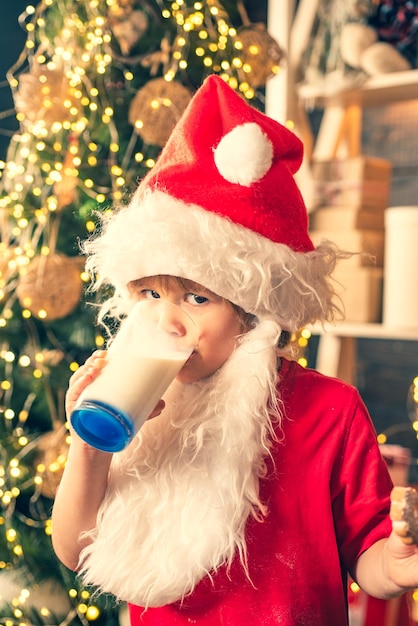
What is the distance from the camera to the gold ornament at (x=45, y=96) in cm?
162

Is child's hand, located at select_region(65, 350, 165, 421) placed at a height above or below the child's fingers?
above

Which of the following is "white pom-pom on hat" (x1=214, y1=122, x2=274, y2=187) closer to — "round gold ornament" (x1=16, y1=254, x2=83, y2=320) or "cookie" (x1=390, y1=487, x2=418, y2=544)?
"cookie" (x1=390, y1=487, x2=418, y2=544)

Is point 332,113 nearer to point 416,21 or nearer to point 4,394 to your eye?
point 416,21

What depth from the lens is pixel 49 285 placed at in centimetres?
163

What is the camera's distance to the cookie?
78 centimetres

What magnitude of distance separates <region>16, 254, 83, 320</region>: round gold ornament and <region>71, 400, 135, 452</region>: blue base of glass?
84cm

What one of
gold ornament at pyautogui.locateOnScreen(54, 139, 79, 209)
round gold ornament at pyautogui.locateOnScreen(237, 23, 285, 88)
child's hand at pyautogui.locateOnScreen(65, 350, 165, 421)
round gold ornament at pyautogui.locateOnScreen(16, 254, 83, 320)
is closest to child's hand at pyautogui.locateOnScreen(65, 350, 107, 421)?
child's hand at pyautogui.locateOnScreen(65, 350, 165, 421)

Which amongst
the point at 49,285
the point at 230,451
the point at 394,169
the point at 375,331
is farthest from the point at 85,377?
the point at 394,169

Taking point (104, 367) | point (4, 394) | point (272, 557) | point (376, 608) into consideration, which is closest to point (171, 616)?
point (272, 557)

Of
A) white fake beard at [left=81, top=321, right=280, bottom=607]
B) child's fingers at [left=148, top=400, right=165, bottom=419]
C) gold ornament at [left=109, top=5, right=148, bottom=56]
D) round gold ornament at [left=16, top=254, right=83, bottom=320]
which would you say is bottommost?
round gold ornament at [left=16, top=254, right=83, bottom=320]

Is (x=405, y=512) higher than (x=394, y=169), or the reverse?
(x=405, y=512)

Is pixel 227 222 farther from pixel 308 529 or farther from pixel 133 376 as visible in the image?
pixel 308 529

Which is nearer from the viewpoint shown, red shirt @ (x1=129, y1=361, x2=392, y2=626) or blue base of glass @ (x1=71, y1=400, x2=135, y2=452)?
blue base of glass @ (x1=71, y1=400, x2=135, y2=452)

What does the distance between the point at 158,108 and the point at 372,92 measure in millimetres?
546
